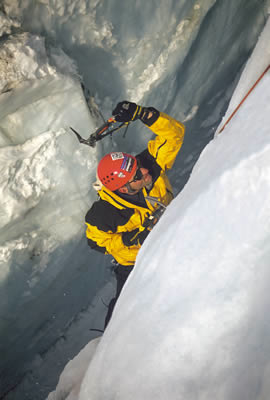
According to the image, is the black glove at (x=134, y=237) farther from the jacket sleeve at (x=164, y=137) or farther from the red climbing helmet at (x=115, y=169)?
the jacket sleeve at (x=164, y=137)

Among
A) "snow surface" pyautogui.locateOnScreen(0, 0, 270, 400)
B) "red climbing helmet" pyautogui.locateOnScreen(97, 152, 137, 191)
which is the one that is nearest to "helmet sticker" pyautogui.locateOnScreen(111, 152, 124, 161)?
"red climbing helmet" pyautogui.locateOnScreen(97, 152, 137, 191)

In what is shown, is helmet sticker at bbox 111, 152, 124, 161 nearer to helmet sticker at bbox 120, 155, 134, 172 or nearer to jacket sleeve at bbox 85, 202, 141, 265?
helmet sticker at bbox 120, 155, 134, 172

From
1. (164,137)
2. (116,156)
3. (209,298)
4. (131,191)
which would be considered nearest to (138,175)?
(131,191)

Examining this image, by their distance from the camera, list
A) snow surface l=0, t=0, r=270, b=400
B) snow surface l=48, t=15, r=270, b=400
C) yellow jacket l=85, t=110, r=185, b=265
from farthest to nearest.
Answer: yellow jacket l=85, t=110, r=185, b=265 → snow surface l=0, t=0, r=270, b=400 → snow surface l=48, t=15, r=270, b=400

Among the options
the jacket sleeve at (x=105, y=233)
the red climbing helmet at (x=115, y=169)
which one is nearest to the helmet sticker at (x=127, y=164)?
the red climbing helmet at (x=115, y=169)

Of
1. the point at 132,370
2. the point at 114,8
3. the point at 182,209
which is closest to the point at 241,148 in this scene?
the point at 182,209

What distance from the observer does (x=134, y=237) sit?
8.06 feet

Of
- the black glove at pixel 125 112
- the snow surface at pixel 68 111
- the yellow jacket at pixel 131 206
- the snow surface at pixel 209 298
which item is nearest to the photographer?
the snow surface at pixel 209 298

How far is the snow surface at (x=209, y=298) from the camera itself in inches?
27.6

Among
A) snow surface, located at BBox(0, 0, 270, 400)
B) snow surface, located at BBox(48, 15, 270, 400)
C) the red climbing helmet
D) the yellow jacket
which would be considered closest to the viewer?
snow surface, located at BBox(48, 15, 270, 400)

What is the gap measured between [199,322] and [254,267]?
20 cm

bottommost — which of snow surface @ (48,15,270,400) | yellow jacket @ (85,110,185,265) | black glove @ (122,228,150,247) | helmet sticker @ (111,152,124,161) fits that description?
black glove @ (122,228,150,247)

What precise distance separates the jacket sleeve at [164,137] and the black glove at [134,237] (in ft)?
1.94

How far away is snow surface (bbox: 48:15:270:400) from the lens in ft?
2.30
